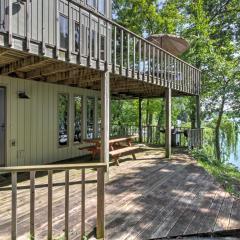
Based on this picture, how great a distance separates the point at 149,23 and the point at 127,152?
479 inches

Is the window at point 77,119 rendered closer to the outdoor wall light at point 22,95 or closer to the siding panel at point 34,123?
the siding panel at point 34,123

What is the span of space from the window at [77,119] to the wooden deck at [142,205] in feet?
9.01

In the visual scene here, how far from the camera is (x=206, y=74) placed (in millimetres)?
15477

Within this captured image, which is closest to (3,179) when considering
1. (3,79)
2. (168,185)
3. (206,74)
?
(3,79)

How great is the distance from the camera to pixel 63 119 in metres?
9.05

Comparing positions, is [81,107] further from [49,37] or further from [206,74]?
[206,74]

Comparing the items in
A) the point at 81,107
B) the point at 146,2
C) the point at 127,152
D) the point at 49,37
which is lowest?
the point at 127,152

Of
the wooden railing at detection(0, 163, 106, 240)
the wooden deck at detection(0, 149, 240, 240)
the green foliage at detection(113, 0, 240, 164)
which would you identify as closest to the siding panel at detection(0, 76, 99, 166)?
the wooden deck at detection(0, 149, 240, 240)

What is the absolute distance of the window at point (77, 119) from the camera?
31.7 ft

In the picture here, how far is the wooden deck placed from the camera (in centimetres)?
Answer: 377

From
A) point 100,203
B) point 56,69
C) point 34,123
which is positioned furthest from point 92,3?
point 100,203

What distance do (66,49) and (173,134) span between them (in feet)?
29.3

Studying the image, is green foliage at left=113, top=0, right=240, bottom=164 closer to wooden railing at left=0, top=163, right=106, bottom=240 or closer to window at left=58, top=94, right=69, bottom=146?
window at left=58, top=94, right=69, bottom=146

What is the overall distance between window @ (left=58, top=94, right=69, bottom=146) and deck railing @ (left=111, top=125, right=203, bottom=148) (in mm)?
4971
